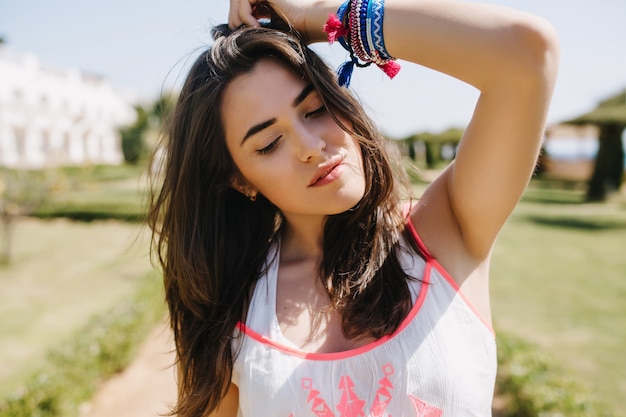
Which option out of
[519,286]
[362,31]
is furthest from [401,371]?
[519,286]

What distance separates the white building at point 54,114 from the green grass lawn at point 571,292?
3626 cm

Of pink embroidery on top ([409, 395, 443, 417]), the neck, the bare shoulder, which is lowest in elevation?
the bare shoulder

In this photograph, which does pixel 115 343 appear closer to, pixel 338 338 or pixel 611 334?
pixel 338 338

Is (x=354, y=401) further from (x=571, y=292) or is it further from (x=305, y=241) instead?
(x=571, y=292)

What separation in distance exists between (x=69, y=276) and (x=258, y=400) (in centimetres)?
1126

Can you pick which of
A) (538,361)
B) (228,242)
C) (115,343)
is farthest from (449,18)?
(115,343)

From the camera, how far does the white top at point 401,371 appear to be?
4.55ft

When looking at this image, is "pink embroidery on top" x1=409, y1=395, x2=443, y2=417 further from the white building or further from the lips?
the white building

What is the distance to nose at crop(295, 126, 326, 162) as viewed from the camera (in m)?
1.51

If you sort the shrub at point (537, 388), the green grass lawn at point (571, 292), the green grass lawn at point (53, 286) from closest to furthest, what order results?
the shrub at point (537, 388)
the green grass lawn at point (571, 292)
the green grass lawn at point (53, 286)

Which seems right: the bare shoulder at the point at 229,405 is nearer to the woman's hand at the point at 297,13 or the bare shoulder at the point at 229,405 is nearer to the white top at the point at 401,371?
the white top at the point at 401,371

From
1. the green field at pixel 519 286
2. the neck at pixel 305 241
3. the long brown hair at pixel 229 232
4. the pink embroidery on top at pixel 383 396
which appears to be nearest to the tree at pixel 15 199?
the green field at pixel 519 286

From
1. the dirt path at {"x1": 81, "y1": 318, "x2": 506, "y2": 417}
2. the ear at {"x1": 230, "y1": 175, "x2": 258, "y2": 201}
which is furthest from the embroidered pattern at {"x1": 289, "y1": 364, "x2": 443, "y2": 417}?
the dirt path at {"x1": 81, "y1": 318, "x2": 506, "y2": 417}

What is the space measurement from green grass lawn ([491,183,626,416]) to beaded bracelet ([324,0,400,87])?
437 cm
